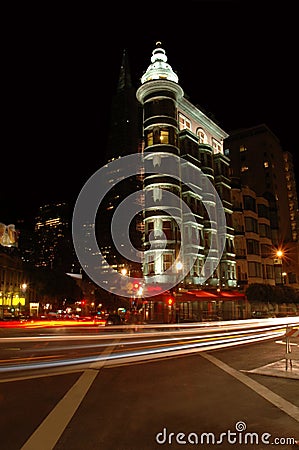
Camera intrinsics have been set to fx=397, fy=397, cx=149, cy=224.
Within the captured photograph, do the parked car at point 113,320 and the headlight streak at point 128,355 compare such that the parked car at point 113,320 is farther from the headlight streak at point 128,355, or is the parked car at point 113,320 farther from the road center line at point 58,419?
the road center line at point 58,419

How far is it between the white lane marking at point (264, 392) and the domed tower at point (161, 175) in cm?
2980

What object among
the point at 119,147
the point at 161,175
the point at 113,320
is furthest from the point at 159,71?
the point at 119,147

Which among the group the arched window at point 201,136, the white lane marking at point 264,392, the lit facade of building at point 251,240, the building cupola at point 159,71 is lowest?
the white lane marking at point 264,392

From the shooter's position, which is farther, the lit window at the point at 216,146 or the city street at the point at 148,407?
the lit window at the point at 216,146

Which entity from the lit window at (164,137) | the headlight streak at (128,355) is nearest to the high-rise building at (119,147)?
the lit window at (164,137)

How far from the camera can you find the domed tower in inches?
1681

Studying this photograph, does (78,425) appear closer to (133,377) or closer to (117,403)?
(117,403)

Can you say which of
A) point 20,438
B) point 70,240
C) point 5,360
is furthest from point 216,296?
point 70,240

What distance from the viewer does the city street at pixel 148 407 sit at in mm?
5668

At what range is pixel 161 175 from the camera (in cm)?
4466

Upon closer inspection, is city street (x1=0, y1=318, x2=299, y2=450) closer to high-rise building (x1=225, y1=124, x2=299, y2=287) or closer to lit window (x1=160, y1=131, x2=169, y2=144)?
lit window (x1=160, y1=131, x2=169, y2=144)

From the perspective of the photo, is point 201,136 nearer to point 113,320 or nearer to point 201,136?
point 201,136

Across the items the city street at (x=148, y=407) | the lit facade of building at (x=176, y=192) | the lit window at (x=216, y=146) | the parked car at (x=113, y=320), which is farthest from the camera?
the lit window at (x=216, y=146)

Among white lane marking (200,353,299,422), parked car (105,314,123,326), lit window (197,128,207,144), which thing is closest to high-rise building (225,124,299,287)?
lit window (197,128,207,144)
